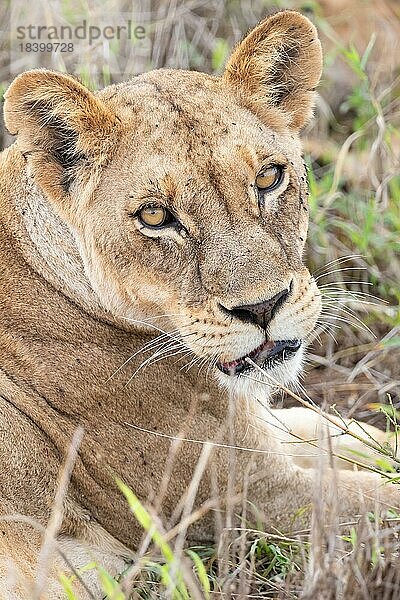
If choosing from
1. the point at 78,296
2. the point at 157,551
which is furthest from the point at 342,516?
the point at 78,296

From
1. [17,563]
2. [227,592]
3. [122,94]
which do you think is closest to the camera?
[227,592]

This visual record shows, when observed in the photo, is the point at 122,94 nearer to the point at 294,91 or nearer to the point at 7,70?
the point at 294,91

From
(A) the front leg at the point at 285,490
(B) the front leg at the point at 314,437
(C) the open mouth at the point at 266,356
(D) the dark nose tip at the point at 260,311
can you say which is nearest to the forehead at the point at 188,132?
(D) the dark nose tip at the point at 260,311

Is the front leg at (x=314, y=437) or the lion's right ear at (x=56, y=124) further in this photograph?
the front leg at (x=314, y=437)

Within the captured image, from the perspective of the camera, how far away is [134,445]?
3.63m

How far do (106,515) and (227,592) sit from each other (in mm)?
946

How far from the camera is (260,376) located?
11.1 ft

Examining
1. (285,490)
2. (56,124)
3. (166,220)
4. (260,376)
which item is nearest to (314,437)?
(285,490)

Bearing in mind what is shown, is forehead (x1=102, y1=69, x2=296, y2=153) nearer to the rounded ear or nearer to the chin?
the rounded ear

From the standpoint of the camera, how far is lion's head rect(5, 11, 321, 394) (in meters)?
3.24

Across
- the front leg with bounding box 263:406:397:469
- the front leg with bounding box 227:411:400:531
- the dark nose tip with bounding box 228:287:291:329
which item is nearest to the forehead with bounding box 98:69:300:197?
the dark nose tip with bounding box 228:287:291:329

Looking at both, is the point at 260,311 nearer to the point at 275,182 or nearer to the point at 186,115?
the point at 275,182

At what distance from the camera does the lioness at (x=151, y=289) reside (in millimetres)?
3271

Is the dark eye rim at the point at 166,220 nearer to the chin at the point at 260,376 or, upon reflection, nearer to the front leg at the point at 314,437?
the chin at the point at 260,376
